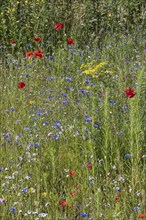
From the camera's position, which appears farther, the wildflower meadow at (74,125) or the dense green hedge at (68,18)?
the dense green hedge at (68,18)

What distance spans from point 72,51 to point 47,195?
306cm

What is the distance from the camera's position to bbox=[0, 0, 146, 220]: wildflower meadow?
312 cm

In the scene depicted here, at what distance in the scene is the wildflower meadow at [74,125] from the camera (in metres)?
3.12

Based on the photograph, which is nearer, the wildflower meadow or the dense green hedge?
the wildflower meadow

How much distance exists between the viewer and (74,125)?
3.99 m

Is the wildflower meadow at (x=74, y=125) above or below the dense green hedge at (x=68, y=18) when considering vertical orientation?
below

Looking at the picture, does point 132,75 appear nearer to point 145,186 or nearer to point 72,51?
point 72,51

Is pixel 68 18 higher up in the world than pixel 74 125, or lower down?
higher up

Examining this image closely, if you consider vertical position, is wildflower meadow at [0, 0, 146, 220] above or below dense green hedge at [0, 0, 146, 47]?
below

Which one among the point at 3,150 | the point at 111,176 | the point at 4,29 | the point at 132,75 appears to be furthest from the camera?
the point at 4,29

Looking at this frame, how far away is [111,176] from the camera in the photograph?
11.1ft

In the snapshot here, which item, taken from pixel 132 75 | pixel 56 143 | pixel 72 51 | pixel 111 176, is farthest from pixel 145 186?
pixel 72 51

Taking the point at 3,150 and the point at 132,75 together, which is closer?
the point at 3,150

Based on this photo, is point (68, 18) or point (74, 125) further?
point (68, 18)
